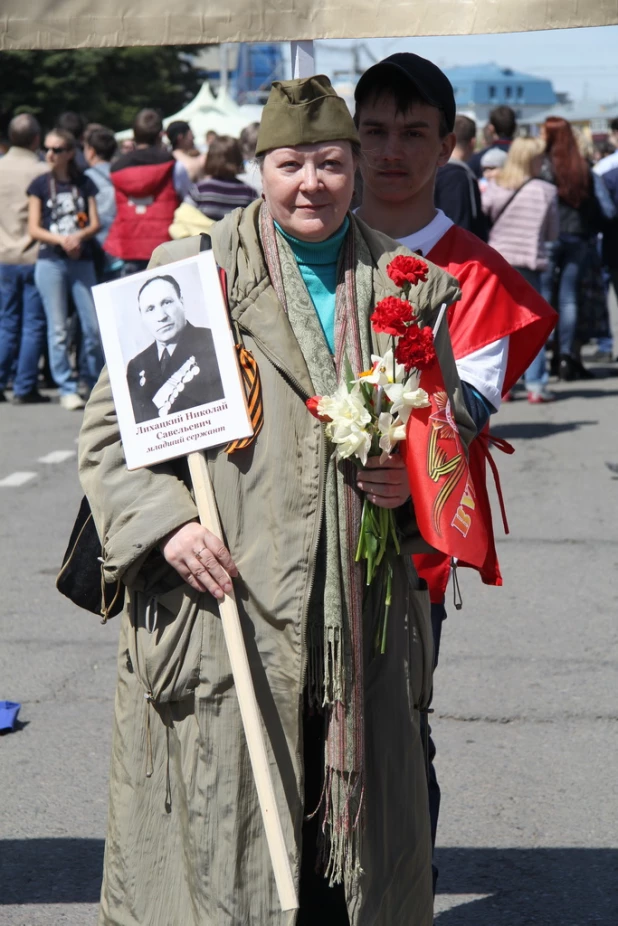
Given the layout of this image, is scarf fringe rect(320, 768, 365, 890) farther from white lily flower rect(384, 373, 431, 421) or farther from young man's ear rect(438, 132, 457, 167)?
young man's ear rect(438, 132, 457, 167)

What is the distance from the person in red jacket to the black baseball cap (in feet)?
25.2

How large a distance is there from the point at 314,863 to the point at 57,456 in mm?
6938

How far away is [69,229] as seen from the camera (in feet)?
36.0

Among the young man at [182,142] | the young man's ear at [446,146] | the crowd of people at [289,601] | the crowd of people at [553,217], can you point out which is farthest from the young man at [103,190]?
the crowd of people at [289,601]

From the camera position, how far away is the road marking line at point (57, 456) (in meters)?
9.45

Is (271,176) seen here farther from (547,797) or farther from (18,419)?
(18,419)

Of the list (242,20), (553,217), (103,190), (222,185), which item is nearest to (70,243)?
(103,190)

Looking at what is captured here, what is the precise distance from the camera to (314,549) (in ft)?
8.62

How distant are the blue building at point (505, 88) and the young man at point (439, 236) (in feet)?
218

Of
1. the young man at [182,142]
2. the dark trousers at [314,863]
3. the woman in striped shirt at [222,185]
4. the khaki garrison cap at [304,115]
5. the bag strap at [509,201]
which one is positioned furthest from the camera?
the young man at [182,142]

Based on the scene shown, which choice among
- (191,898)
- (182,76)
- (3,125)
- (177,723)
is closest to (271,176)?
(177,723)

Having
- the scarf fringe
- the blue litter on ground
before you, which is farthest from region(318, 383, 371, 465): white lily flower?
the blue litter on ground

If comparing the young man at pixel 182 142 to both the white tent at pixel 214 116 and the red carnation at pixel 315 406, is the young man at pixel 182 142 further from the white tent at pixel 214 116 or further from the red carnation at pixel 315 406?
the white tent at pixel 214 116

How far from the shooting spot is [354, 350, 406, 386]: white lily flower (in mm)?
2555
